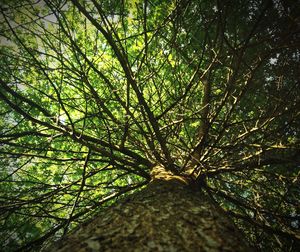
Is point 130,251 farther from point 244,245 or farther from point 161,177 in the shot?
point 161,177

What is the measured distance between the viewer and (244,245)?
45.8 inches

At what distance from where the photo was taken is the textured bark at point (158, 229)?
3.52 feet

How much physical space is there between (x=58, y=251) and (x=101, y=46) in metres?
3.93

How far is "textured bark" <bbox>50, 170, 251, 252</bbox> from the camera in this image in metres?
1.07

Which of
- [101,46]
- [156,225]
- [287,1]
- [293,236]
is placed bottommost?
[293,236]

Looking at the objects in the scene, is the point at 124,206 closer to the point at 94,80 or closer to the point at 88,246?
the point at 88,246

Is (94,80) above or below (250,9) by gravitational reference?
above

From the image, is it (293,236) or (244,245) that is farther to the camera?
(293,236)

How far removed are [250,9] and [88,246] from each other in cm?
398

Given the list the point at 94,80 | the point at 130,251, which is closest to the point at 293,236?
the point at 130,251

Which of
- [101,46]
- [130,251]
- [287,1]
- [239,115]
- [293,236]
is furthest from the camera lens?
[101,46]

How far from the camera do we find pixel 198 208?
5.06ft

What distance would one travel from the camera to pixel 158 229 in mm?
1193

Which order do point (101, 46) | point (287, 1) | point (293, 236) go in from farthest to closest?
point (101, 46)
point (287, 1)
point (293, 236)
